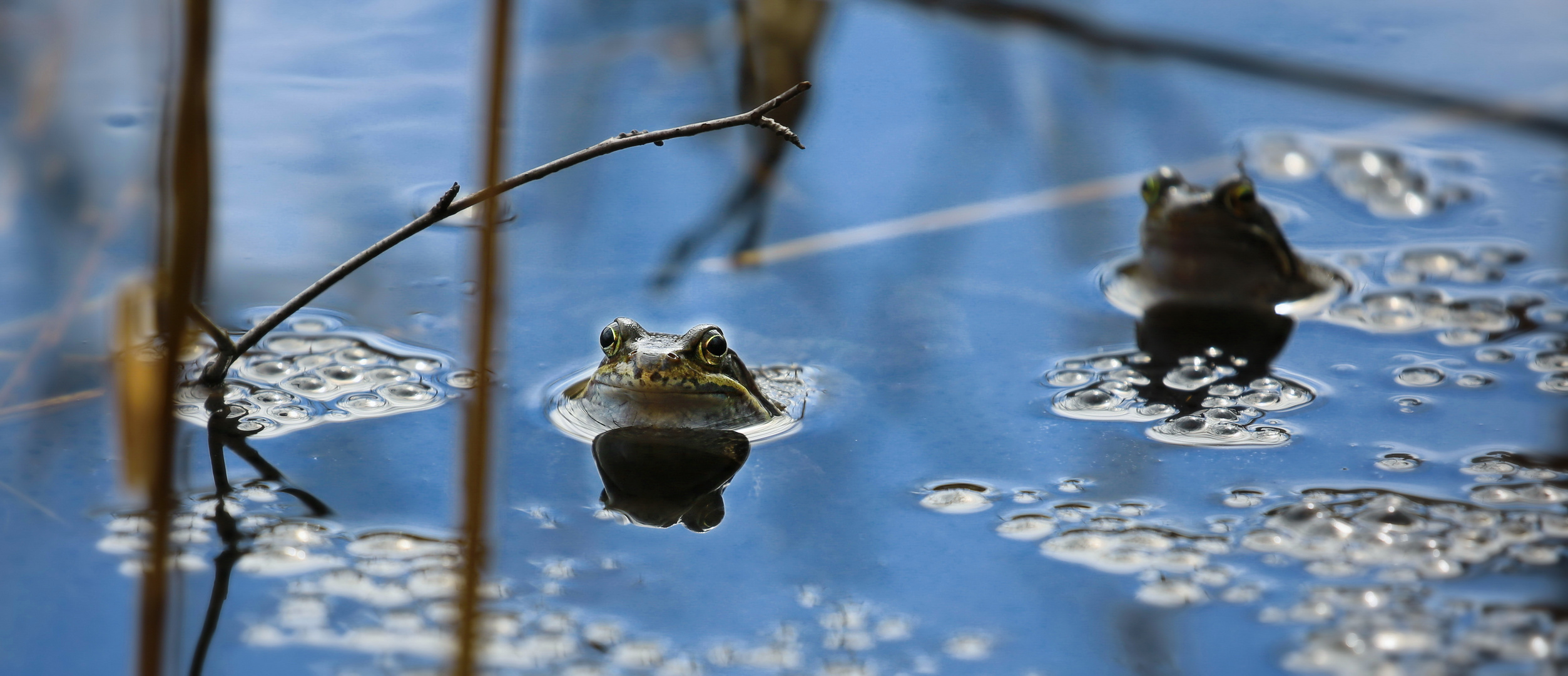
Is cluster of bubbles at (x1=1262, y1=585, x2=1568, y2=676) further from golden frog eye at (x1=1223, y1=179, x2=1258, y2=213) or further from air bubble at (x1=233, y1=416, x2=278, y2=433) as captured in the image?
air bubble at (x1=233, y1=416, x2=278, y2=433)

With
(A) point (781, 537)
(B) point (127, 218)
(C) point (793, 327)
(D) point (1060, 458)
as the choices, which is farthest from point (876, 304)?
(B) point (127, 218)

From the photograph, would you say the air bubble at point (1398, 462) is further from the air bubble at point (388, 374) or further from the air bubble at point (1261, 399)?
the air bubble at point (388, 374)

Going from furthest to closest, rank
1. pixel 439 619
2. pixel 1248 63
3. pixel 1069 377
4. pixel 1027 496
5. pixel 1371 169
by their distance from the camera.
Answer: pixel 1248 63 → pixel 1371 169 → pixel 1069 377 → pixel 1027 496 → pixel 439 619

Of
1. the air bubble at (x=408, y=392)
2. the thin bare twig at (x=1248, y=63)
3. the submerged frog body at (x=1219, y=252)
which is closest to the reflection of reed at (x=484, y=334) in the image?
the air bubble at (x=408, y=392)

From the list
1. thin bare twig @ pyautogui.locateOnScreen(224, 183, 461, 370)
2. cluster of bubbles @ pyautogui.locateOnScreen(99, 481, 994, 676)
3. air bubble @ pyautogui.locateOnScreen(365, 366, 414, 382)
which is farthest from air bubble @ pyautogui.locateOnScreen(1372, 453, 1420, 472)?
air bubble @ pyautogui.locateOnScreen(365, 366, 414, 382)

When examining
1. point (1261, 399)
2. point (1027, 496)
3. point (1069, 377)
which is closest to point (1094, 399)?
point (1069, 377)

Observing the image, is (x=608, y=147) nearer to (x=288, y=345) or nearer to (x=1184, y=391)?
(x=288, y=345)
